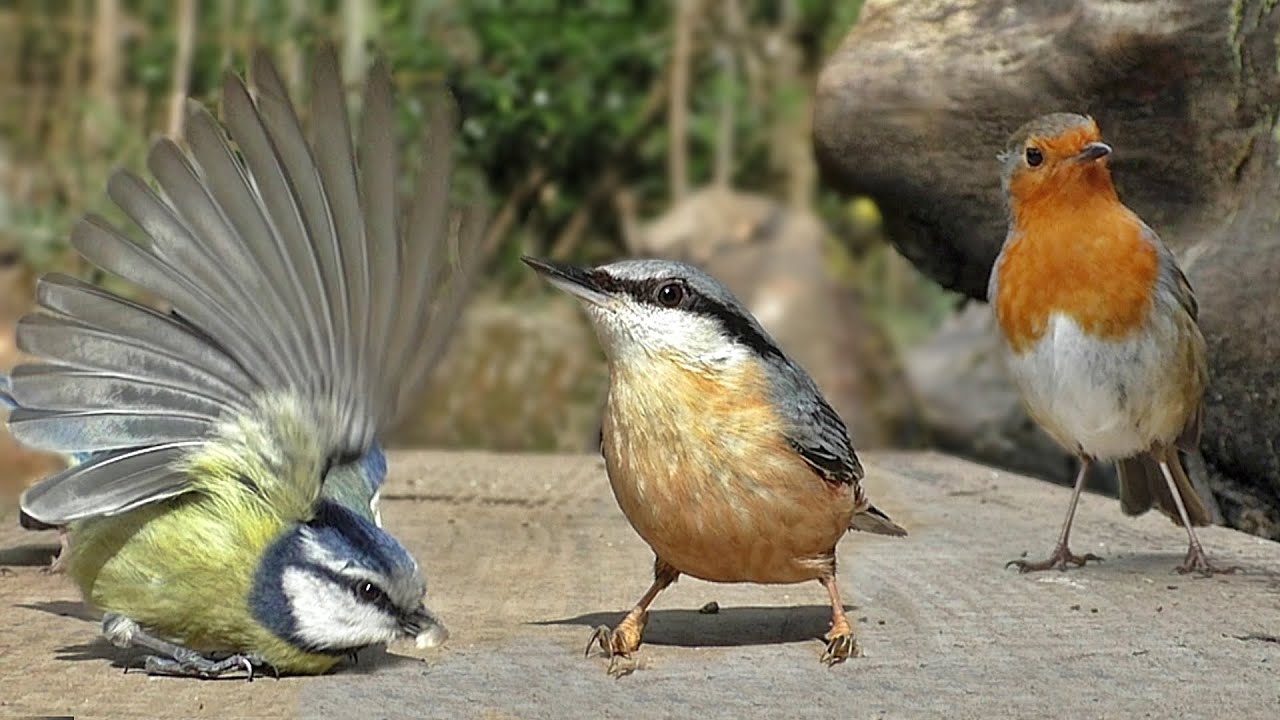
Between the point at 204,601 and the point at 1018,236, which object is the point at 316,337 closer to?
the point at 204,601

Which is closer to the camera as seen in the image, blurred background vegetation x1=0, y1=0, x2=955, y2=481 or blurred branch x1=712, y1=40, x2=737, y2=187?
blurred background vegetation x1=0, y1=0, x2=955, y2=481

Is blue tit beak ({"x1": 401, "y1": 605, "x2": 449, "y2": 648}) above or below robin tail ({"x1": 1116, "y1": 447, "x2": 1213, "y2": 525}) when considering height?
above

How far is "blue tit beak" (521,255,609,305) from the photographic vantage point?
372 centimetres

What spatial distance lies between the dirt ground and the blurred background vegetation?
4367mm

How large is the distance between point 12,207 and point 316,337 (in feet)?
27.7

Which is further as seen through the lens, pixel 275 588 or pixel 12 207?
pixel 12 207

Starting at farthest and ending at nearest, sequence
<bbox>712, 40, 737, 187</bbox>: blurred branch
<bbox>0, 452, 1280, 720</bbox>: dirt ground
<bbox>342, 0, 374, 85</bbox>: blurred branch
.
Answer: <bbox>712, 40, 737, 187</bbox>: blurred branch < <bbox>342, 0, 374, 85</bbox>: blurred branch < <bbox>0, 452, 1280, 720</bbox>: dirt ground

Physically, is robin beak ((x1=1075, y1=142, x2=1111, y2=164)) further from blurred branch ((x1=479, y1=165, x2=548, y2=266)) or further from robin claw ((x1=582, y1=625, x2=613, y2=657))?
blurred branch ((x1=479, y1=165, x2=548, y2=266))

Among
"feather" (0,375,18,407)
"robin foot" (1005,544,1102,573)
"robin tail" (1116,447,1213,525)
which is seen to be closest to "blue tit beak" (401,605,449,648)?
"feather" (0,375,18,407)

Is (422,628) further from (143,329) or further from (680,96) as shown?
(680,96)

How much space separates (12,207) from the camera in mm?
11531

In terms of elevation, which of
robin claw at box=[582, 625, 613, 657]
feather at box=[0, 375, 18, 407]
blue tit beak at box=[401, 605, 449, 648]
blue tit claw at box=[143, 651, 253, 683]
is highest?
feather at box=[0, 375, 18, 407]

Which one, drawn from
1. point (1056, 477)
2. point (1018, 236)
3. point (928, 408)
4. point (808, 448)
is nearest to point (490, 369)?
point (928, 408)

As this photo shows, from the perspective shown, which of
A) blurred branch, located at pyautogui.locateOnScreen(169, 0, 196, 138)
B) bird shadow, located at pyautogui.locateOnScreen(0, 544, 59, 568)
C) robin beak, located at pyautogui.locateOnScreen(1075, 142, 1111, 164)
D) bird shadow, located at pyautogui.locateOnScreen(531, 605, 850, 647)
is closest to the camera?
bird shadow, located at pyautogui.locateOnScreen(531, 605, 850, 647)
